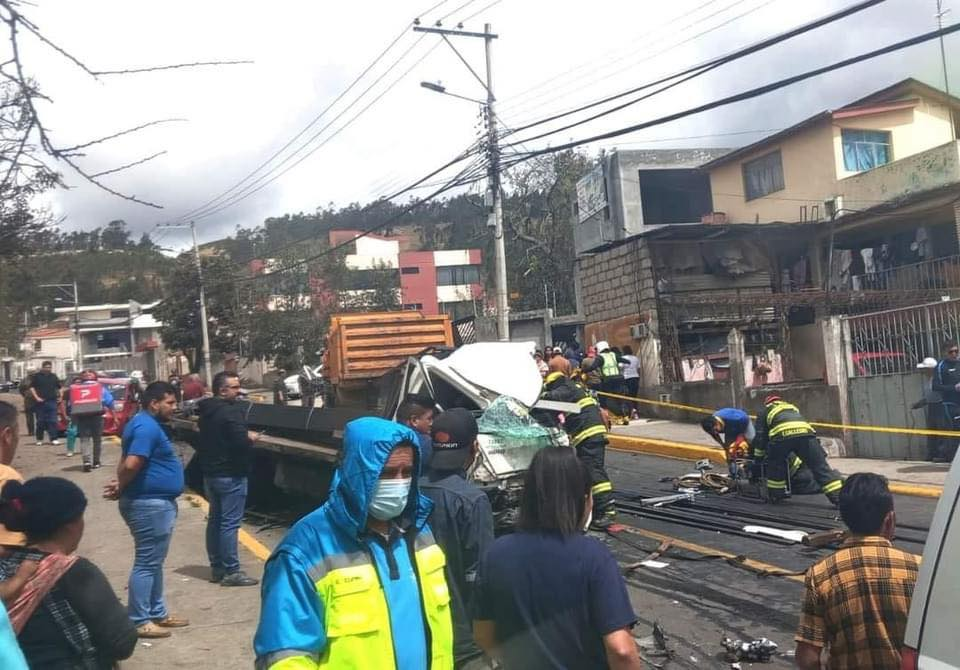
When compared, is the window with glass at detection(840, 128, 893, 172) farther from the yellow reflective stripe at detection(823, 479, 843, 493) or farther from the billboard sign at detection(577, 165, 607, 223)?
the yellow reflective stripe at detection(823, 479, 843, 493)

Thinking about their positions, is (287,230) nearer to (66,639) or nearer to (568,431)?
(568,431)

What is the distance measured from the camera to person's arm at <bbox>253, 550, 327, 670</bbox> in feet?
7.55

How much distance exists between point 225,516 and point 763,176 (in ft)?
80.4

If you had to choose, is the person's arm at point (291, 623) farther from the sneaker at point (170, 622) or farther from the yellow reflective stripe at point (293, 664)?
the sneaker at point (170, 622)

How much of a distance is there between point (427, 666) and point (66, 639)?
1172mm

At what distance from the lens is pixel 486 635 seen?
2883 mm

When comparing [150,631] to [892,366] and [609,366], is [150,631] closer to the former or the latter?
[892,366]

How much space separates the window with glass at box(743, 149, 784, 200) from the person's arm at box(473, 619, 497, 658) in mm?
26139

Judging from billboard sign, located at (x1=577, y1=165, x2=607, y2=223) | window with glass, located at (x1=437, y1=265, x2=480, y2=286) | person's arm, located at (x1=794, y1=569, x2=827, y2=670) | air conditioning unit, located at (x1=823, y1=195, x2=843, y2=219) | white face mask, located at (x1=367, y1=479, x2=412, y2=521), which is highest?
window with glass, located at (x1=437, y1=265, x2=480, y2=286)

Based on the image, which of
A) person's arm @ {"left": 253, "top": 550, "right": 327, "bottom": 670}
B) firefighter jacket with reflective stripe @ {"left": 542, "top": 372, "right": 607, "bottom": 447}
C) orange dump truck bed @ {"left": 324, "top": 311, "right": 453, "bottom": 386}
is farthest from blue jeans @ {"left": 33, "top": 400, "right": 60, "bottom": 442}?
person's arm @ {"left": 253, "top": 550, "right": 327, "bottom": 670}

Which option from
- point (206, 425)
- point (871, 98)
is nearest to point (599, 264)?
point (871, 98)

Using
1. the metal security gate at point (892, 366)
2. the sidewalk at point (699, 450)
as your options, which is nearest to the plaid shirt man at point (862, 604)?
the sidewalk at point (699, 450)

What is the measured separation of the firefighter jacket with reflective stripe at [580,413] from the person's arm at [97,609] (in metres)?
6.11

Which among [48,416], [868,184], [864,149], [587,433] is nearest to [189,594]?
[587,433]
